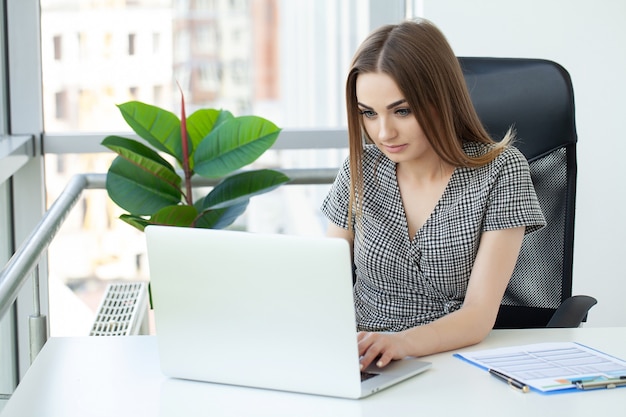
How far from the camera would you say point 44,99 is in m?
3.20

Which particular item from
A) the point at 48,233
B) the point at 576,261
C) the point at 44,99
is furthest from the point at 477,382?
the point at 44,99

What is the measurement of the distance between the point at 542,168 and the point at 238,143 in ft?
3.17

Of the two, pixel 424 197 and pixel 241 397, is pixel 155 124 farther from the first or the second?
pixel 241 397

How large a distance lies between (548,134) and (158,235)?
1.04 m

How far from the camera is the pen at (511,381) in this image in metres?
1.23

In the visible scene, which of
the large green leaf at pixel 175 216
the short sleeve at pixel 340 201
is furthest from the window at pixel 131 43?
the short sleeve at pixel 340 201

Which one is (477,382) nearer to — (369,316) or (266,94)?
(369,316)

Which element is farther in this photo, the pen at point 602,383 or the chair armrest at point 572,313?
the chair armrest at point 572,313

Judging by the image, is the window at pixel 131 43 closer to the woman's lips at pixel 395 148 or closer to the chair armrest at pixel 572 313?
the woman's lips at pixel 395 148

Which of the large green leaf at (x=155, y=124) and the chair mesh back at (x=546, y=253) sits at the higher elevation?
the large green leaf at (x=155, y=124)

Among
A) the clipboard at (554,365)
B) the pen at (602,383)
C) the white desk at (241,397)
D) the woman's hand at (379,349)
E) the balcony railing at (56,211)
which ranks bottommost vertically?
the white desk at (241,397)

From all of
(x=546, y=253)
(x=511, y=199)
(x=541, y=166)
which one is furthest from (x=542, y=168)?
(x=511, y=199)

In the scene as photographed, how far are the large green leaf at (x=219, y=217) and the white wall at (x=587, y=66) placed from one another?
3.19ft

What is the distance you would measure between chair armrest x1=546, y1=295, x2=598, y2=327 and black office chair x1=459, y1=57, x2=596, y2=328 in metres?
0.16
